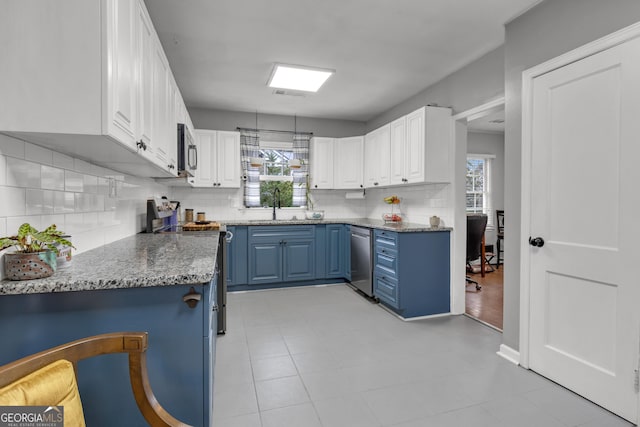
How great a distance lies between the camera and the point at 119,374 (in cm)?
121

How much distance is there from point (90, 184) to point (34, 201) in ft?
1.98

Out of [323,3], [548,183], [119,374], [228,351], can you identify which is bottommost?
[228,351]

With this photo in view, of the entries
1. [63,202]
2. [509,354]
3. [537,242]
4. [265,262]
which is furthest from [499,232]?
[63,202]

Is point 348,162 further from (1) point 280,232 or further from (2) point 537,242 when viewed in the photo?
(2) point 537,242

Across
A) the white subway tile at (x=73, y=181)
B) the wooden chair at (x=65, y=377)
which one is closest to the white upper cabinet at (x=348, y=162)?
the white subway tile at (x=73, y=181)

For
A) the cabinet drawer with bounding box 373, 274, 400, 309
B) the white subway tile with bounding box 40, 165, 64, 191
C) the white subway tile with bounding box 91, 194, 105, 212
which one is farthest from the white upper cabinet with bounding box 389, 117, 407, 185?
the white subway tile with bounding box 40, 165, 64, 191

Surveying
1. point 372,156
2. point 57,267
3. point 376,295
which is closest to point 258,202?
point 372,156

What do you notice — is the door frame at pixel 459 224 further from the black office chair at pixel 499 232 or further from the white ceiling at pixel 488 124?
the black office chair at pixel 499 232

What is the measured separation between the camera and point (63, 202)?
1649 mm

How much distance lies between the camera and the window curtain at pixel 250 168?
4766mm

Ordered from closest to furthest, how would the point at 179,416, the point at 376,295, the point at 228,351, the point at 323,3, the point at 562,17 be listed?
the point at 179,416
the point at 562,17
the point at 323,3
the point at 228,351
the point at 376,295

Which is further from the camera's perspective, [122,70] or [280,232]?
[280,232]

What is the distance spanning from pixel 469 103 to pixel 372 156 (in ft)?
5.03

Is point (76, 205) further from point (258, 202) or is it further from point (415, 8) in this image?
point (258, 202)
